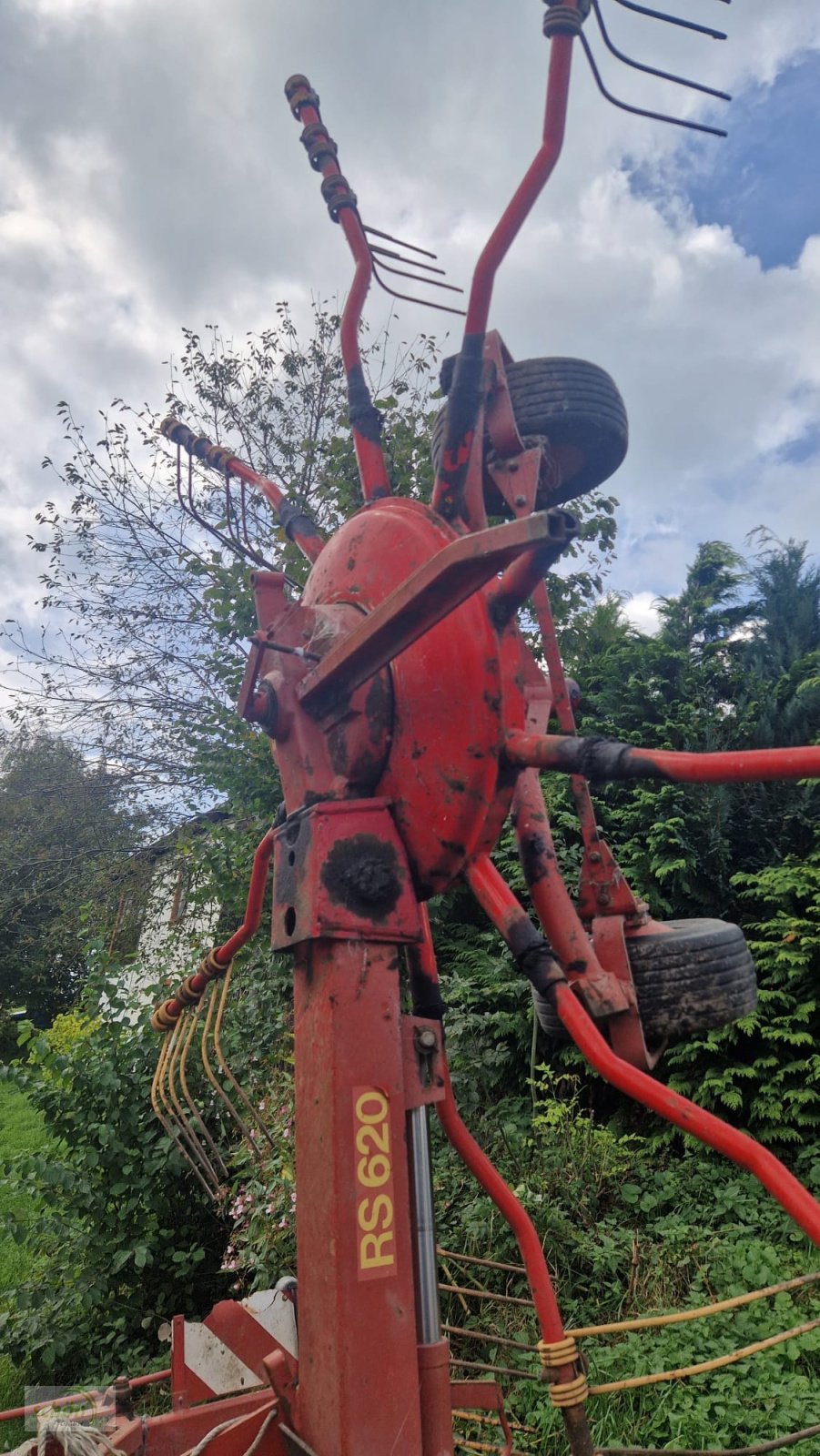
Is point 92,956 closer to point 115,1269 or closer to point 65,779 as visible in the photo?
point 115,1269

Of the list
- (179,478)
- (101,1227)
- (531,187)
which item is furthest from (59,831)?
(531,187)

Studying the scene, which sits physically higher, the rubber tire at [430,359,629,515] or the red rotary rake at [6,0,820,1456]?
the rubber tire at [430,359,629,515]

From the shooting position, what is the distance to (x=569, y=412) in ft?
7.19

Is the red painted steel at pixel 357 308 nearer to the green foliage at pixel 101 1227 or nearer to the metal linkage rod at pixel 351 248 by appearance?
the metal linkage rod at pixel 351 248

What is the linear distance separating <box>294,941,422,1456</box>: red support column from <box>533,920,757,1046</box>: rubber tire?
568mm

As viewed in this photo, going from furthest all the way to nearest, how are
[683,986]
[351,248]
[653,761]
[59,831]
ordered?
[59,831] → [351,248] → [683,986] → [653,761]

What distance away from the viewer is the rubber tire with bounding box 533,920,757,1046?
198 cm

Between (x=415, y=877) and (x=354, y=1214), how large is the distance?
58 centimetres

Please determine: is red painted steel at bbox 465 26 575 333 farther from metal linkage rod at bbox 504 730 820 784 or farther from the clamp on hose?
the clamp on hose

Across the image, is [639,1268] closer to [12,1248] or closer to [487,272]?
[487,272]

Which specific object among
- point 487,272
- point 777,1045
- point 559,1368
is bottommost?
point 559,1368

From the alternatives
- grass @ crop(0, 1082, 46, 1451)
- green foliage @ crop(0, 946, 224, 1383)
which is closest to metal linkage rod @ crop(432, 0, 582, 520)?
green foliage @ crop(0, 946, 224, 1383)

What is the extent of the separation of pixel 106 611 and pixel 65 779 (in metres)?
2.46

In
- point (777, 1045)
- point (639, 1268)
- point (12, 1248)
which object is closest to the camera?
point (639, 1268)
